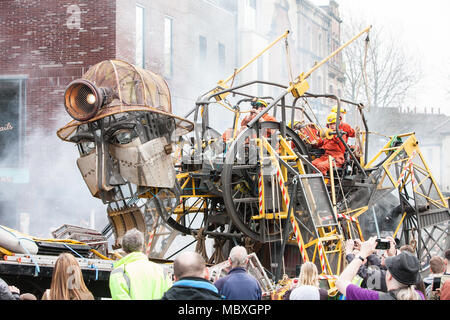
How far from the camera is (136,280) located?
4426 millimetres

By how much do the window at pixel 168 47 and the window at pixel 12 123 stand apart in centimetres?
443

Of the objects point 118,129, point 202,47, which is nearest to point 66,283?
point 118,129

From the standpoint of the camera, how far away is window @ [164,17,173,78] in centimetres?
1888

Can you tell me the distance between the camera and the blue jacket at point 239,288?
515 cm

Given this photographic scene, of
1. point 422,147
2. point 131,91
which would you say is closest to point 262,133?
point 131,91

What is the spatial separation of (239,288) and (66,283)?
56.9 inches

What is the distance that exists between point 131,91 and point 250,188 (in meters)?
2.63

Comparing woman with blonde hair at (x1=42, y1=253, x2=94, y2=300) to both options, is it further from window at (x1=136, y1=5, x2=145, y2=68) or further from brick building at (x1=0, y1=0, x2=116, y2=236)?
window at (x1=136, y1=5, x2=145, y2=68)

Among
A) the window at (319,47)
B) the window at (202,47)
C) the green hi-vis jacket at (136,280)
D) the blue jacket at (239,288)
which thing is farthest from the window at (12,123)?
the window at (319,47)

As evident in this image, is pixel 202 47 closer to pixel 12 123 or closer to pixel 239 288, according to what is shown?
pixel 12 123

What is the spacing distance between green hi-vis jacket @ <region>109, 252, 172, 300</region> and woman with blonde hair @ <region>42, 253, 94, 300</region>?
1.22ft

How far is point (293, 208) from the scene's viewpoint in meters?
9.30

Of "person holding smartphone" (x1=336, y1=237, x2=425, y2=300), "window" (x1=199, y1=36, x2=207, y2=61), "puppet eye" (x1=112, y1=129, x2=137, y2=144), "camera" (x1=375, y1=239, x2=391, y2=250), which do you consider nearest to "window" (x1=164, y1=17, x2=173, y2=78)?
"window" (x1=199, y1=36, x2=207, y2=61)

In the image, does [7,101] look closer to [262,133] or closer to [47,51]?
[47,51]
